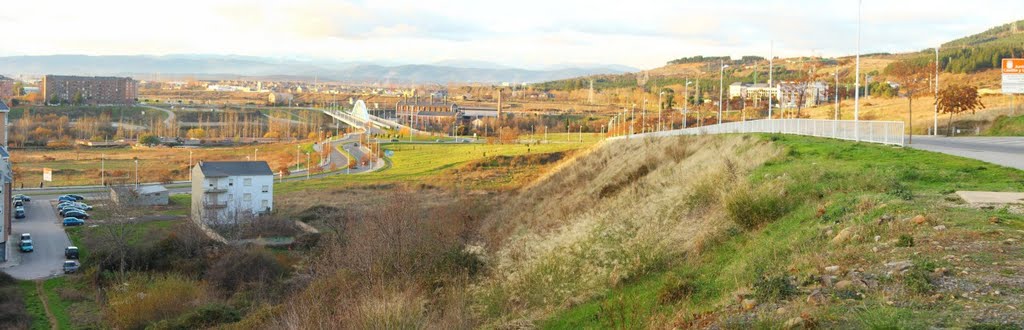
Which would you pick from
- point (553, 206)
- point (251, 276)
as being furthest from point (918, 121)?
point (251, 276)

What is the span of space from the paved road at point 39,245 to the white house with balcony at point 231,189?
6441 mm

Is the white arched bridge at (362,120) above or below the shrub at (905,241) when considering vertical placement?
above

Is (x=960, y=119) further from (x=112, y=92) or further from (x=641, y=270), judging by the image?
(x=112, y=92)

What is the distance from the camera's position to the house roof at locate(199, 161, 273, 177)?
46.5m

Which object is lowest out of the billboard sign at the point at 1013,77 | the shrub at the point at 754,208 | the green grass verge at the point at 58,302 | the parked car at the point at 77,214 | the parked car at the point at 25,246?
the green grass verge at the point at 58,302

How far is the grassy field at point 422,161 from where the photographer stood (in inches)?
2357

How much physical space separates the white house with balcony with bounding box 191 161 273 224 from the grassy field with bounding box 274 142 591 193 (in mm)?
8533

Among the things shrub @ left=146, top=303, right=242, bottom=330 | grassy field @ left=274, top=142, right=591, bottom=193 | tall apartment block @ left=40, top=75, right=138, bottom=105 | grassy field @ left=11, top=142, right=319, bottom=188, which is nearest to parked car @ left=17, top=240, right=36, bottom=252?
shrub @ left=146, top=303, right=242, bottom=330

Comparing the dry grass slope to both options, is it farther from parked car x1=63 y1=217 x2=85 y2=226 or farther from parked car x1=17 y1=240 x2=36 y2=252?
parked car x1=63 y1=217 x2=85 y2=226

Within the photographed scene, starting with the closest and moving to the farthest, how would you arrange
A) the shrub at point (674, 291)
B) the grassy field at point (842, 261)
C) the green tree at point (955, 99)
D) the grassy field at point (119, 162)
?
the grassy field at point (842, 261), the shrub at point (674, 291), the green tree at point (955, 99), the grassy field at point (119, 162)

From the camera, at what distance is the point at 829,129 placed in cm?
3084

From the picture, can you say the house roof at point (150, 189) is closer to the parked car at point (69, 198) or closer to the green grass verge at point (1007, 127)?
the parked car at point (69, 198)

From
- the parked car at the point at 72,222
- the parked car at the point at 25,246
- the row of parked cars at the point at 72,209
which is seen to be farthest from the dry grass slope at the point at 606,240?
the row of parked cars at the point at 72,209

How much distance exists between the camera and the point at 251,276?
30.9 meters
